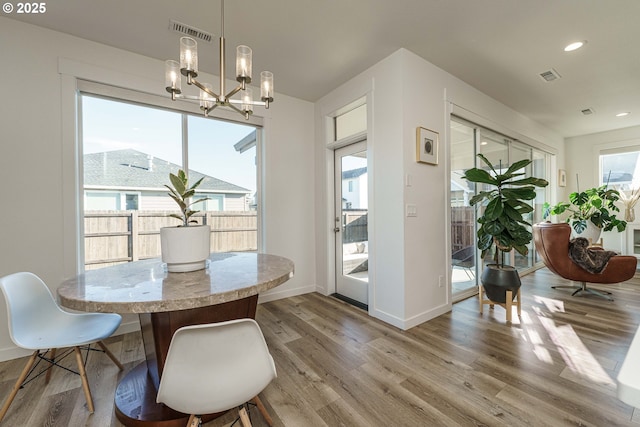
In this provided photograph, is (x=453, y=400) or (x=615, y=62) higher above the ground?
(x=615, y=62)

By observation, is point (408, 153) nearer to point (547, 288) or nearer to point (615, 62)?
point (615, 62)

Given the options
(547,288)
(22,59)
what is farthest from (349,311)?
(22,59)

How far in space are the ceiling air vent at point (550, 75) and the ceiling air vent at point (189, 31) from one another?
12.0ft

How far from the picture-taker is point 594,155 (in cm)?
540

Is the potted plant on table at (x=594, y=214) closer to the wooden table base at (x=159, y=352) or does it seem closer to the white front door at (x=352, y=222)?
the white front door at (x=352, y=222)

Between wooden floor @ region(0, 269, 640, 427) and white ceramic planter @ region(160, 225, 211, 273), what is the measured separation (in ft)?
2.97

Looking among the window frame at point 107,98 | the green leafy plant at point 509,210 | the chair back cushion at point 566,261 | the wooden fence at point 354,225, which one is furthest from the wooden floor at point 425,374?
the window frame at point 107,98

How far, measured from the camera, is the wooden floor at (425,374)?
1.48m

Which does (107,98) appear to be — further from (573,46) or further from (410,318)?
(573,46)

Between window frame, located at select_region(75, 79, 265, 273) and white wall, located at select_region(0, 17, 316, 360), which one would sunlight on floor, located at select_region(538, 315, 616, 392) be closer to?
window frame, located at select_region(75, 79, 265, 273)

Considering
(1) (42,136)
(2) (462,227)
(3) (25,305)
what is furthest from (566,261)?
(1) (42,136)

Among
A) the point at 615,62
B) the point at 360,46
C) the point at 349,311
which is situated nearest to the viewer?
the point at 360,46

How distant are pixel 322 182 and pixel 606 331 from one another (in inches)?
129

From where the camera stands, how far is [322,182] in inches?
144
